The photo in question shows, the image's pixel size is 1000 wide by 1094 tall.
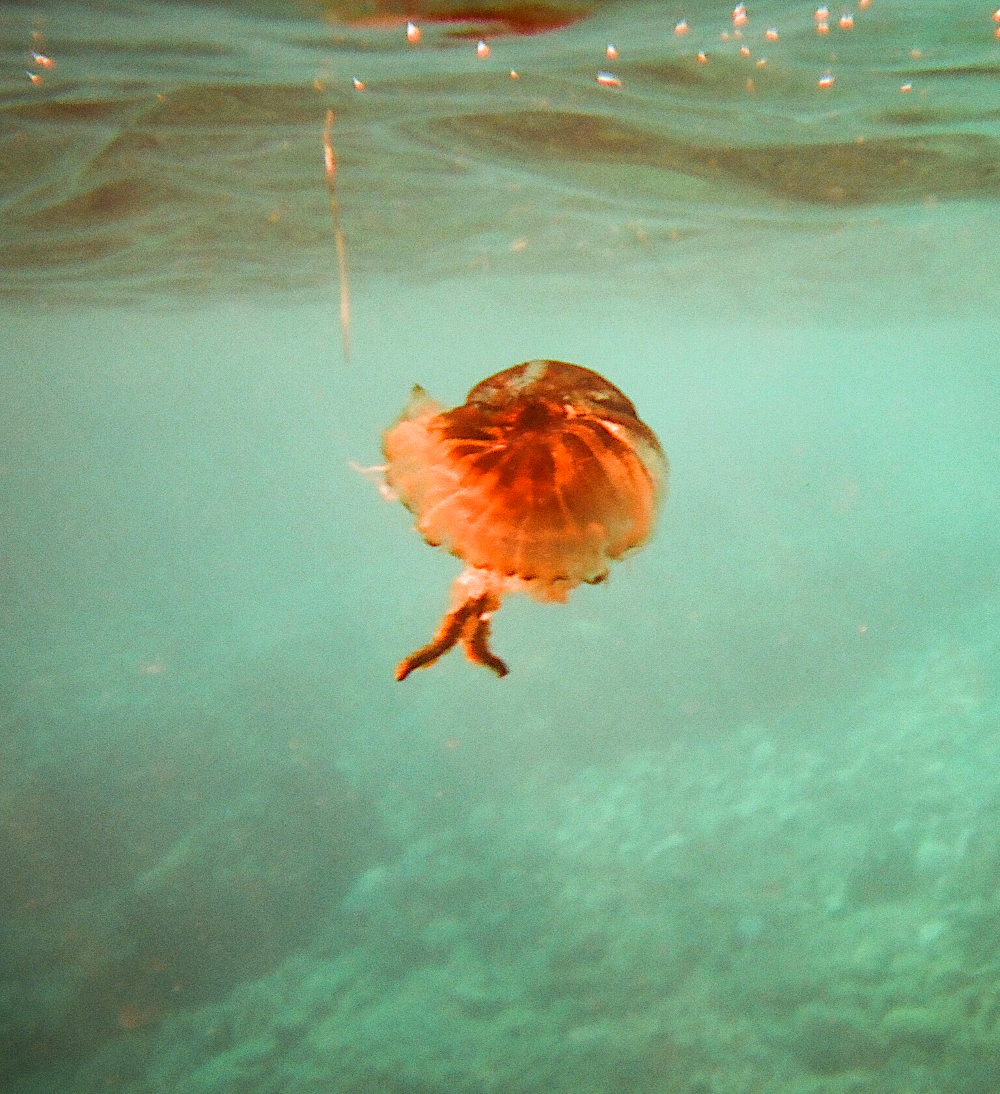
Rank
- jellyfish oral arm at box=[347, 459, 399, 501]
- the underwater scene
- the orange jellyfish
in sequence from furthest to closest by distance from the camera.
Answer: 1. the underwater scene
2. jellyfish oral arm at box=[347, 459, 399, 501]
3. the orange jellyfish

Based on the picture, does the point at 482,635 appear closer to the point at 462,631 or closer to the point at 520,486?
the point at 462,631

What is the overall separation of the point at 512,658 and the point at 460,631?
61.8 ft

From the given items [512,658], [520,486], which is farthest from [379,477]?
[512,658]

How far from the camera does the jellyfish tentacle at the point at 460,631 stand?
205cm

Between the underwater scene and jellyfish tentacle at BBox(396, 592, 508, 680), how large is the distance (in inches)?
0.5

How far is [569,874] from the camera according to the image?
42.8 feet

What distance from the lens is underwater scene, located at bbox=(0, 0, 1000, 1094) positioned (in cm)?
602

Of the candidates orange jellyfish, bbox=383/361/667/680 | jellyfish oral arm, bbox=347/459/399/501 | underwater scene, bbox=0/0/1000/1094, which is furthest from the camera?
underwater scene, bbox=0/0/1000/1094

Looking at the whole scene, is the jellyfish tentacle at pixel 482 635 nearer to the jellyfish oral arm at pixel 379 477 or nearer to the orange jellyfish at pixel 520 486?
the orange jellyfish at pixel 520 486

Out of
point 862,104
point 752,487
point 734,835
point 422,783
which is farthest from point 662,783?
point 752,487

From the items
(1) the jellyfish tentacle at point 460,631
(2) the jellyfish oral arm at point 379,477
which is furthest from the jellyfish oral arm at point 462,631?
(2) the jellyfish oral arm at point 379,477

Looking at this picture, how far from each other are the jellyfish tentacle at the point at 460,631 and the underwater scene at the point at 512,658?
1 cm

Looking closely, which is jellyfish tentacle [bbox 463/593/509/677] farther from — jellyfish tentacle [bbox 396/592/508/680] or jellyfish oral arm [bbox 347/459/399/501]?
jellyfish oral arm [bbox 347/459/399/501]

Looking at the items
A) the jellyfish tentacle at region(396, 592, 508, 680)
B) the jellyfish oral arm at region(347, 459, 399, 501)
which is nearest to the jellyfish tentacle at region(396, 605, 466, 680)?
the jellyfish tentacle at region(396, 592, 508, 680)
